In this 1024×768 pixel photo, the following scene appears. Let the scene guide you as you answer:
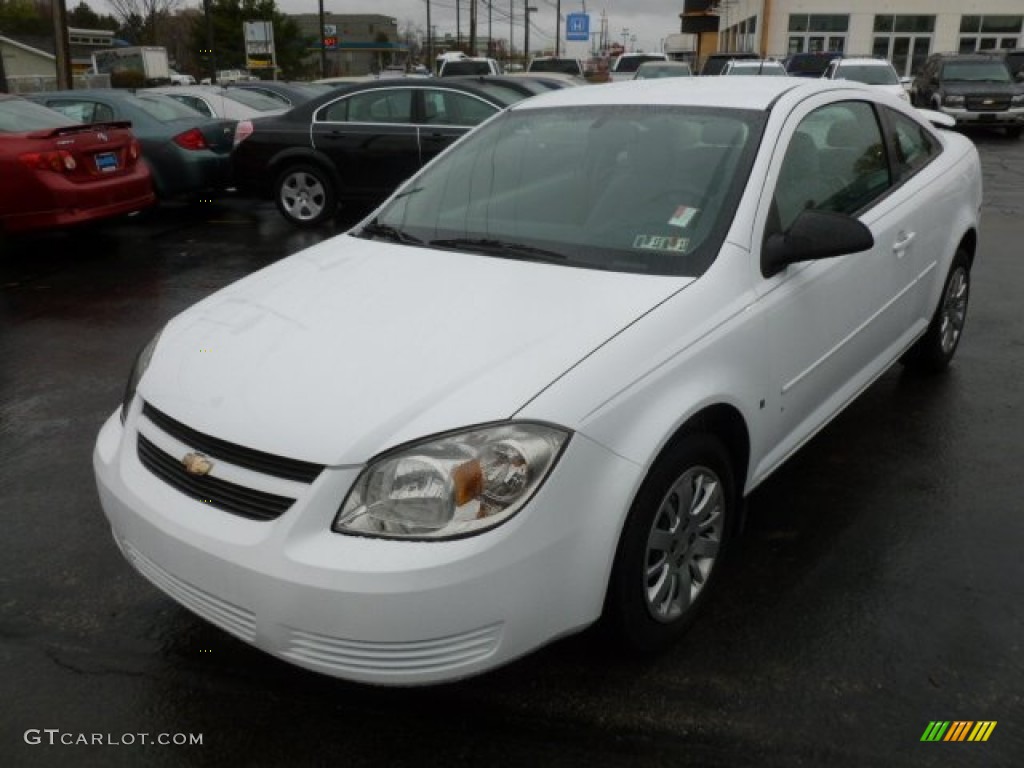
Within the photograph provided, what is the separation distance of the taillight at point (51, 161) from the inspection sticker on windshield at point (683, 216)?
6.78 meters

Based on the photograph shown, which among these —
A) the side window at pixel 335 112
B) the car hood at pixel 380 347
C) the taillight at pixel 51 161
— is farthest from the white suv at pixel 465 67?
the car hood at pixel 380 347

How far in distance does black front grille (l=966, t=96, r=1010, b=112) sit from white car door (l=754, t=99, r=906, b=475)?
18.6 metres

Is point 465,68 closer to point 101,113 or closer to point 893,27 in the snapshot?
point 101,113

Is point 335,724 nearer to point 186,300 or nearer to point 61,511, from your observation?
point 61,511

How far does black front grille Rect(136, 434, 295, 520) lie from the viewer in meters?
2.21

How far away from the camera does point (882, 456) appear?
4074mm

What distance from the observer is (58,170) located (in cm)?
796

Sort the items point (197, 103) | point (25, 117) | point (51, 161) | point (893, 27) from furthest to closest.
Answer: point (893, 27), point (197, 103), point (25, 117), point (51, 161)

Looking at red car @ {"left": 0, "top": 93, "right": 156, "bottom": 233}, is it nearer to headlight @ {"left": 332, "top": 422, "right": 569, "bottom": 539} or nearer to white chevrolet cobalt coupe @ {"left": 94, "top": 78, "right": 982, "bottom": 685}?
white chevrolet cobalt coupe @ {"left": 94, "top": 78, "right": 982, "bottom": 685}

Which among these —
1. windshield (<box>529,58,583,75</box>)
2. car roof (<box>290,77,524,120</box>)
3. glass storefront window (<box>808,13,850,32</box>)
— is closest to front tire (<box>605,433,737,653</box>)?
car roof (<box>290,77,524,120</box>)

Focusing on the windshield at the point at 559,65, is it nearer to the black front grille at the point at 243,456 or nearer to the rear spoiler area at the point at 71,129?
the rear spoiler area at the point at 71,129

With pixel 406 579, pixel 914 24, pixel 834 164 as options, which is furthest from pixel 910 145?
pixel 914 24

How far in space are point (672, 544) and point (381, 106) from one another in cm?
812

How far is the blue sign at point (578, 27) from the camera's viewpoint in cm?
5792
